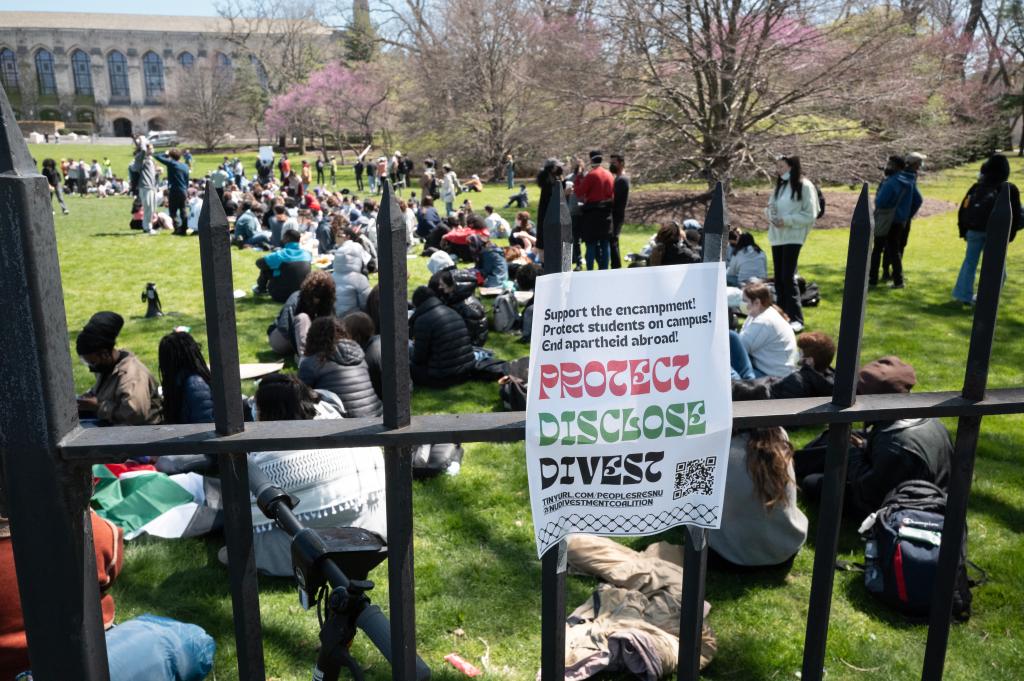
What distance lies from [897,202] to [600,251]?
11.8 feet

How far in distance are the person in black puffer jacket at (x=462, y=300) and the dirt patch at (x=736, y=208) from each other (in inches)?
375

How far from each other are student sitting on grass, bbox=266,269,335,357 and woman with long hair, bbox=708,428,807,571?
3752 millimetres

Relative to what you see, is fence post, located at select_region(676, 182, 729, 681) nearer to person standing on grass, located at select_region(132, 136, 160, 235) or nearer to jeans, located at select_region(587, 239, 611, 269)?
jeans, located at select_region(587, 239, 611, 269)

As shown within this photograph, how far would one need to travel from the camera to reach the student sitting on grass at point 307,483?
3.75 meters

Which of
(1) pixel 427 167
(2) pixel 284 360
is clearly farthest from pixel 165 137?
Answer: (2) pixel 284 360

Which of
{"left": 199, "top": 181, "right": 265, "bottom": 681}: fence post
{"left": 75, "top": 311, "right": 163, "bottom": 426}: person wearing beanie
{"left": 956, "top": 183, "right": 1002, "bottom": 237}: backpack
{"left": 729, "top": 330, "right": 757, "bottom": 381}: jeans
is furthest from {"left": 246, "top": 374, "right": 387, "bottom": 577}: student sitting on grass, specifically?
{"left": 956, "top": 183, "right": 1002, "bottom": 237}: backpack

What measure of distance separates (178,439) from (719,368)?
2.95 ft

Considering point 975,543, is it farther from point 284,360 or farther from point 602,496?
point 284,360

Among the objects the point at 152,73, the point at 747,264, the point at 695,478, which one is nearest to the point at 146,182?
the point at 747,264

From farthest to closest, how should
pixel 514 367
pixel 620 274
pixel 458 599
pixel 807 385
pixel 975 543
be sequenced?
pixel 514 367 < pixel 807 385 < pixel 975 543 < pixel 458 599 < pixel 620 274

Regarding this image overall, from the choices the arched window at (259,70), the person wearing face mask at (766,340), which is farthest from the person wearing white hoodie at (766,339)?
the arched window at (259,70)

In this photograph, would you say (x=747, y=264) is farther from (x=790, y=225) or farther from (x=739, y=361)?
(x=739, y=361)

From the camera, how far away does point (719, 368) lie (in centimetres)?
137

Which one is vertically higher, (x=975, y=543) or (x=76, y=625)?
(x=76, y=625)
